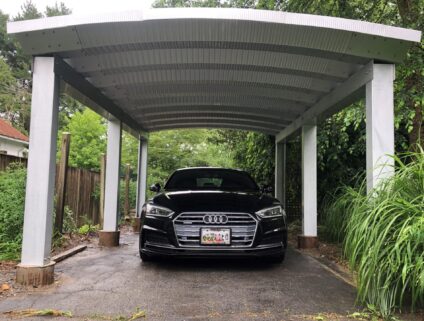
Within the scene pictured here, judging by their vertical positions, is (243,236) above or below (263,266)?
above

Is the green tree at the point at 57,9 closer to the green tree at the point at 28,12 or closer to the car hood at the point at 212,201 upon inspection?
the green tree at the point at 28,12

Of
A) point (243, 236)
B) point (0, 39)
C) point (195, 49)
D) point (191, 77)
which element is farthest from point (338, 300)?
point (0, 39)

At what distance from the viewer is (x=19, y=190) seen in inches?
258

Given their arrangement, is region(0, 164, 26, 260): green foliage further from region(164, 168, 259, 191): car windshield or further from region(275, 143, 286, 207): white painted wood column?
region(275, 143, 286, 207): white painted wood column

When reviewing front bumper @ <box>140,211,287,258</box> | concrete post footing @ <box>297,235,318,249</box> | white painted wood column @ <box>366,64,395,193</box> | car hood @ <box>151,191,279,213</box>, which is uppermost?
white painted wood column @ <box>366,64,395,193</box>

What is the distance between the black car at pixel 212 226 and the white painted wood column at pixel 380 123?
1.48 m

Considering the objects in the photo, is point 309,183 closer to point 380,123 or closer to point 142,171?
point 380,123

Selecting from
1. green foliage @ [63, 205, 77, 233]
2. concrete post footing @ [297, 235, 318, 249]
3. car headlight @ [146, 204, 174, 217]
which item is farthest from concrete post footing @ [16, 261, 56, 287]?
concrete post footing @ [297, 235, 318, 249]

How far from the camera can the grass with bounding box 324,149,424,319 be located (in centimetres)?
349

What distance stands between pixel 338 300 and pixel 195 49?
328 centimetres

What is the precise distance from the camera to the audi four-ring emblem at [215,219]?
17.9 feet

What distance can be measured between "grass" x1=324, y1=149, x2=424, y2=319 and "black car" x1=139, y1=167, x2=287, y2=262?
158cm

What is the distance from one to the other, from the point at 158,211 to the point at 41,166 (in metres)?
1.56

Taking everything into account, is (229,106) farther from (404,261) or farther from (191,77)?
(404,261)
